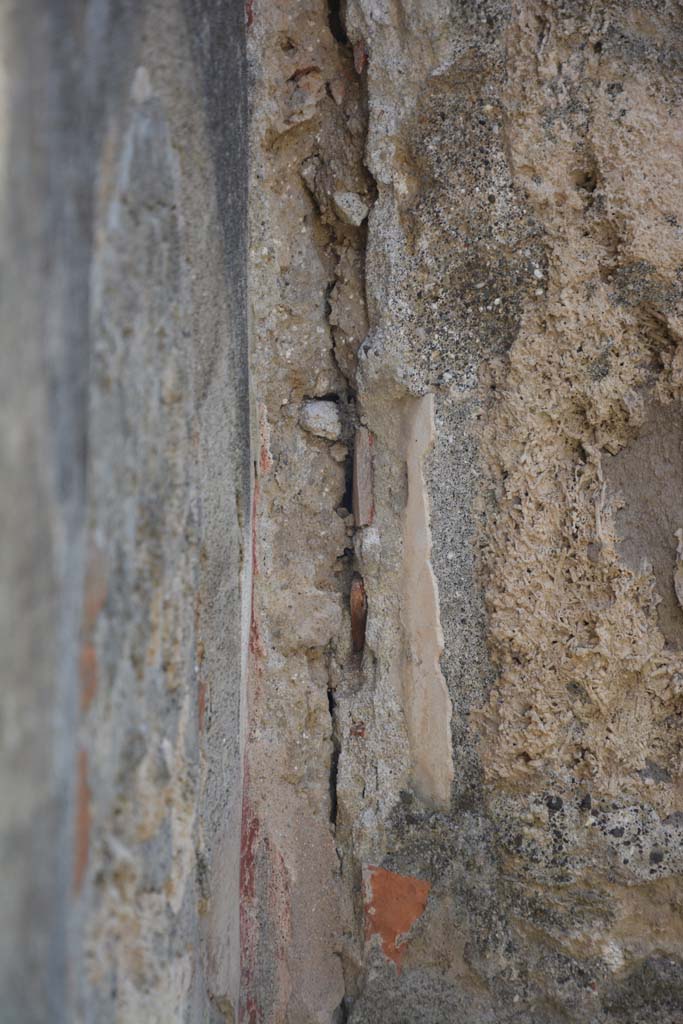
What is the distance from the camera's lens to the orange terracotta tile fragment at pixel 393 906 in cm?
163

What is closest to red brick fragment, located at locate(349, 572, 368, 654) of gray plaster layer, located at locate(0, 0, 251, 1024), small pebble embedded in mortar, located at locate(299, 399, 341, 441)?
small pebble embedded in mortar, located at locate(299, 399, 341, 441)

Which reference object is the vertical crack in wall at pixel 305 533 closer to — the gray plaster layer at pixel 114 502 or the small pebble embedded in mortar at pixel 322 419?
the small pebble embedded in mortar at pixel 322 419

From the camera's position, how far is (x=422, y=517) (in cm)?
160

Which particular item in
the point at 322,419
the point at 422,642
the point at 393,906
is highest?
the point at 322,419

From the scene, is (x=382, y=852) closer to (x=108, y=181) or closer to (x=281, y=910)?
(x=281, y=910)

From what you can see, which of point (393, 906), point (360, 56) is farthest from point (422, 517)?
point (360, 56)

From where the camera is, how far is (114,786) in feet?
3.20

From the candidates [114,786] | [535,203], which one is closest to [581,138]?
[535,203]

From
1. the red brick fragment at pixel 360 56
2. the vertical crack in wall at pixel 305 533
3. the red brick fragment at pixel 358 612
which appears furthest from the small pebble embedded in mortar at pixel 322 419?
→ the red brick fragment at pixel 360 56

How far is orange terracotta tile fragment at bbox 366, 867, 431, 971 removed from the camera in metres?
1.63

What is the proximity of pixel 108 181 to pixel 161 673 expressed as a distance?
0.59 meters

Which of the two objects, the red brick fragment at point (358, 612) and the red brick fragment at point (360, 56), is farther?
the red brick fragment at point (358, 612)

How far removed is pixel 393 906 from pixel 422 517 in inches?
29.9

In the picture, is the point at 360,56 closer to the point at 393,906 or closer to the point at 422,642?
the point at 422,642
